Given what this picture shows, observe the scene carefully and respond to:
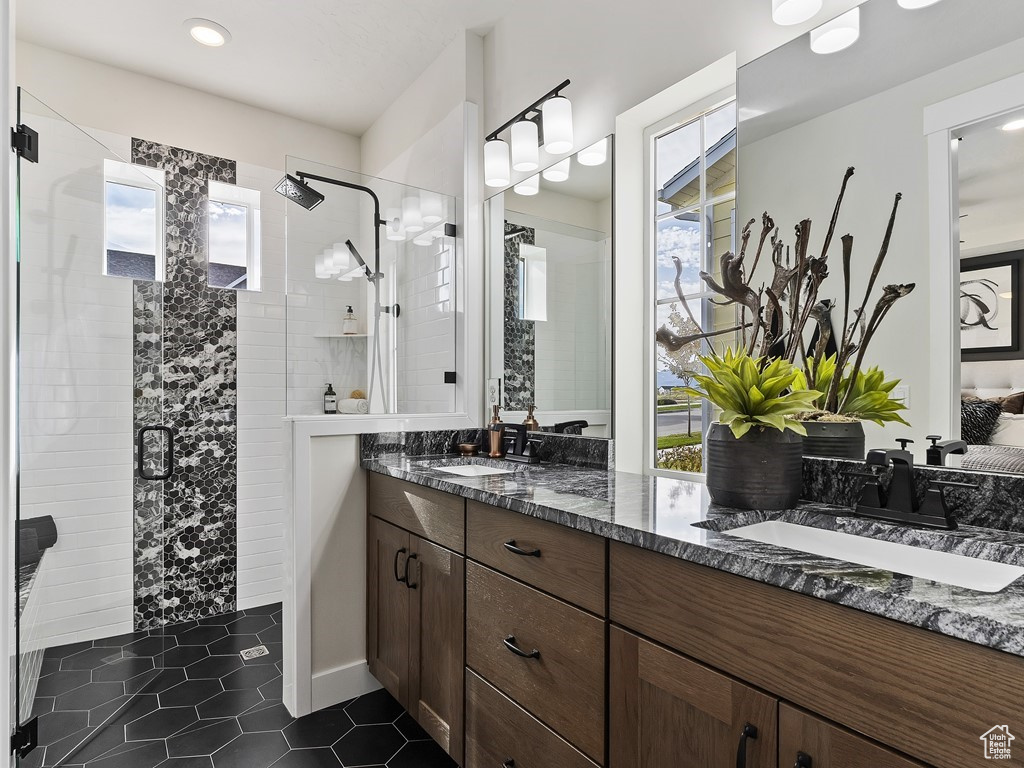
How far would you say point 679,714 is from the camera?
1.00 m

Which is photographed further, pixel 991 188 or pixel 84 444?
pixel 84 444

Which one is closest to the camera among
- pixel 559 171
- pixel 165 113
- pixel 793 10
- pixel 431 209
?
pixel 793 10

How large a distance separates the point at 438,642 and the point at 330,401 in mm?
1147

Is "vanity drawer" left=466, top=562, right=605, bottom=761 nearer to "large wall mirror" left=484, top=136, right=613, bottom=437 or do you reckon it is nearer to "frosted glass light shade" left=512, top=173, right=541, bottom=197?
"large wall mirror" left=484, top=136, right=613, bottom=437

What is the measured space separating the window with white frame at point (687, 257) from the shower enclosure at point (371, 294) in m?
1.07

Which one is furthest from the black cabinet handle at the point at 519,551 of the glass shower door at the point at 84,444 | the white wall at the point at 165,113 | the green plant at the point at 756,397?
the white wall at the point at 165,113

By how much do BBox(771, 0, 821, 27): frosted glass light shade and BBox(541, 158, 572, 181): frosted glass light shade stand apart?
928 mm

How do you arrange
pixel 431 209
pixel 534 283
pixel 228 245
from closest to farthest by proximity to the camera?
1. pixel 534 283
2. pixel 431 209
3. pixel 228 245

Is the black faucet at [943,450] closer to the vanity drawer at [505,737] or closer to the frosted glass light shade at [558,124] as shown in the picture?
the vanity drawer at [505,737]

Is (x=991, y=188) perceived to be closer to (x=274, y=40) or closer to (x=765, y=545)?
(x=765, y=545)

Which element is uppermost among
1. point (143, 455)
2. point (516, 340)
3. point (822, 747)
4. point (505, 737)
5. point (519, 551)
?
point (516, 340)

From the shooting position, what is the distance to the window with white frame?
5.79ft

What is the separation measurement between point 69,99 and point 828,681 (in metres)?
3.75

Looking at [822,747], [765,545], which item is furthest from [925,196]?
[822,747]
